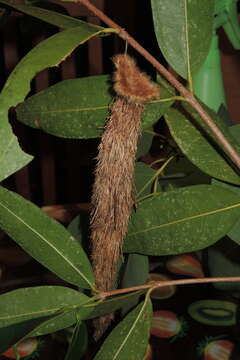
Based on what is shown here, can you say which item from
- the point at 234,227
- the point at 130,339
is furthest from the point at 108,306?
the point at 234,227

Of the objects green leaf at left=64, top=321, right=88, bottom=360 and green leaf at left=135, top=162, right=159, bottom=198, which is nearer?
green leaf at left=64, top=321, right=88, bottom=360

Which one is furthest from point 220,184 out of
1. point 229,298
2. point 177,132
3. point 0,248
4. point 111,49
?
point 111,49

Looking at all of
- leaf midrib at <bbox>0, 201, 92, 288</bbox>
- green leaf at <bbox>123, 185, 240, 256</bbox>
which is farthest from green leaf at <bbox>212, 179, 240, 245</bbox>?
leaf midrib at <bbox>0, 201, 92, 288</bbox>

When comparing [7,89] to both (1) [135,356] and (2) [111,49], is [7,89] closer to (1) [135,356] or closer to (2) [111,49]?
(1) [135,356]

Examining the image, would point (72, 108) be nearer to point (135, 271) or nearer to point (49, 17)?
point (49, 17)

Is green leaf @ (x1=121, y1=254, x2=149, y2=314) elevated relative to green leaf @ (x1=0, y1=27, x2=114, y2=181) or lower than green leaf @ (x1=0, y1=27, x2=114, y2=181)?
lower

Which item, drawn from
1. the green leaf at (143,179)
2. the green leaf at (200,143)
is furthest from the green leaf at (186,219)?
the green leaf at (143,179)

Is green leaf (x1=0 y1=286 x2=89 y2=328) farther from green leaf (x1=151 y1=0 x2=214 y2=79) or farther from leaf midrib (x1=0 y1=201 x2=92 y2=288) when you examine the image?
green leaf (x1=151 y1=0 x2=214 y2=79)
